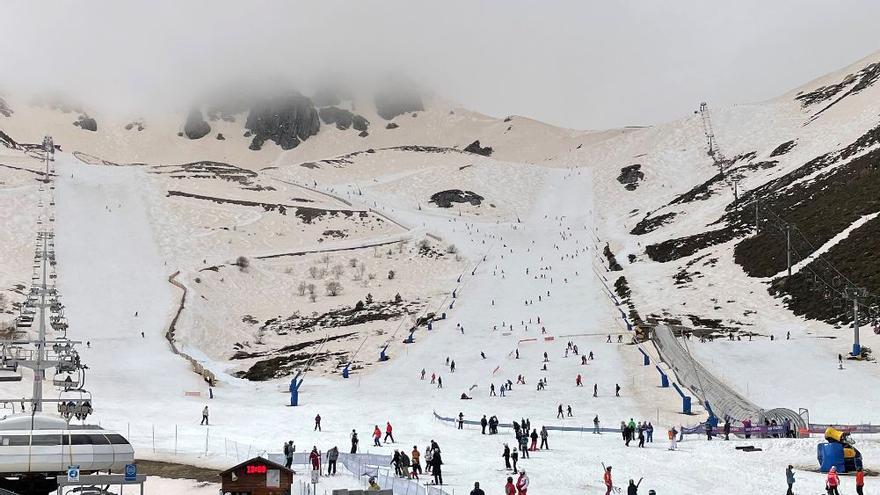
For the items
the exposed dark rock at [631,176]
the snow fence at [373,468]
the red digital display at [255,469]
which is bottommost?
the snow fence at [373,468]

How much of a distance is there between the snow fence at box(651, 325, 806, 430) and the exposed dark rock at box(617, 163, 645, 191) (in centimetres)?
9113

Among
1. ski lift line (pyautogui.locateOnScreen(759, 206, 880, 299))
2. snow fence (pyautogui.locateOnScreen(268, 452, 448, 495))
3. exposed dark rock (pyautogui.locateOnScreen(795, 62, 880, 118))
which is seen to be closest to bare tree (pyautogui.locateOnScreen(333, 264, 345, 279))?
ski lift line (pyautogui.locateOnScreen(759, 206, 880, 299))

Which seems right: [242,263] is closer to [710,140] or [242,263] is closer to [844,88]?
[710,140]

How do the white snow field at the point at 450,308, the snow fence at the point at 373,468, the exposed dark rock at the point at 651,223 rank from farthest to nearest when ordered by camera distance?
1. the exposed dark rock at the point at 651,223
2. the white snow field at the point at 450,308
3. the snow fence at the point at 373,468

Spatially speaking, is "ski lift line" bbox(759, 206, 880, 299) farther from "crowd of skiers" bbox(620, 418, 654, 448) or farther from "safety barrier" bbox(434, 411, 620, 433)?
"crowd of skiers" bbox(620, 418, 654, 448)

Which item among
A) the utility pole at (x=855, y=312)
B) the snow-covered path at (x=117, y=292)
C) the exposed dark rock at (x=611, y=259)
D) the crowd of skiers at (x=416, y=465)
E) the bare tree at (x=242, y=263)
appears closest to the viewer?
the crowd of skiers at (x=416, y=465)

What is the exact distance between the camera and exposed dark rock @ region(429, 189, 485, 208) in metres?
138

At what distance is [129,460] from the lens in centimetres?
2019

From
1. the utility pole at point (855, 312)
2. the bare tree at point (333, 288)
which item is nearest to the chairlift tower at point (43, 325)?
the bare tree at point (333, 288)

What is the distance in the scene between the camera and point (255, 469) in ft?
61.2

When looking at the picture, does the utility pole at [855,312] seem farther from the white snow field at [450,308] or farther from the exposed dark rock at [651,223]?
the exposed dark rock at [651,223]

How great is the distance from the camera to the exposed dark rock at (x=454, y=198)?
453 ft

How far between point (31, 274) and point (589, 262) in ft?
177

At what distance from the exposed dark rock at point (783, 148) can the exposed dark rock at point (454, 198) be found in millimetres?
45381
